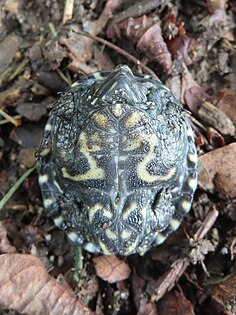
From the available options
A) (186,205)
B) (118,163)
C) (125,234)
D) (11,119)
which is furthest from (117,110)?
(11,119)

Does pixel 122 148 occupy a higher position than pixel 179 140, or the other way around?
pixel 122 148

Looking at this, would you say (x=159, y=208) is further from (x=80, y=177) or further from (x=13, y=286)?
(x=13, y=286)

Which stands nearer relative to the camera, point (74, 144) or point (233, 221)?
point (74, 144)

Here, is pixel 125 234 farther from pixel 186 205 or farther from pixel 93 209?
pixel 186 205

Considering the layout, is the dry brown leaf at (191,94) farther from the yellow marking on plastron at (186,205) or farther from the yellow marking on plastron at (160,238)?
the yellow marking on plastron at (160,238)

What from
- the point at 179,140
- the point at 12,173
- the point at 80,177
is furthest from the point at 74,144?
the point at 12,173

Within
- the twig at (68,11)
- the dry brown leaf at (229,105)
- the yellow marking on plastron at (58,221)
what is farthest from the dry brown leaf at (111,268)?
the twig at (68,11)

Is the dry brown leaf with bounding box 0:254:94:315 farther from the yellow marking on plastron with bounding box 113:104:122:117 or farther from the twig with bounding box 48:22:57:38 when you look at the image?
the twig with bounding box 48:22:57:38
